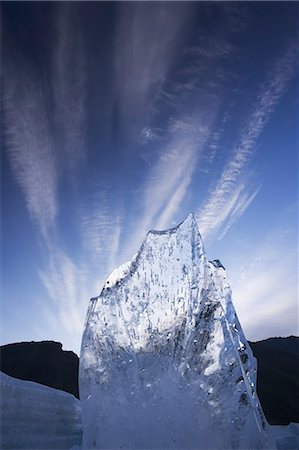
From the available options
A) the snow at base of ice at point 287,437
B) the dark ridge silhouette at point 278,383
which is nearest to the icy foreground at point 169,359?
the snow at base of ice at point 287,437

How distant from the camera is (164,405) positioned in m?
3.74

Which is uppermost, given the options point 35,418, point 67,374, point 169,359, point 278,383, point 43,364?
point 43,364

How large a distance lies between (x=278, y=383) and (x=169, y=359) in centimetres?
2482

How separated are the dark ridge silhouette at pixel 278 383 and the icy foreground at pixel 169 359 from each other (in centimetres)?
1685

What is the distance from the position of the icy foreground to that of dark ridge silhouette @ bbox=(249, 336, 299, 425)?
16.9 m

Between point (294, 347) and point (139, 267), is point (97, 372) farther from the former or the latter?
point (294, 347)

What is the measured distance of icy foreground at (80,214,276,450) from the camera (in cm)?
357

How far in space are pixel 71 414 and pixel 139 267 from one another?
2232 millimetres

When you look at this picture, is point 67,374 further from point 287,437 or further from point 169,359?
point 169,359

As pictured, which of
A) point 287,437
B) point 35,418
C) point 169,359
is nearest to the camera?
point 169,359

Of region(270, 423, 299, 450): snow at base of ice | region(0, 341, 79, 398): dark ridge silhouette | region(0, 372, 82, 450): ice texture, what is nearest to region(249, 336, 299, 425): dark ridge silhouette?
region(0, 341, 79, 398): dark ridge silhouette

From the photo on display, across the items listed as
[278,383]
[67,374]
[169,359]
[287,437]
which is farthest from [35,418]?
[278,383]

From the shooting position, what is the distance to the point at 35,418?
4332mm

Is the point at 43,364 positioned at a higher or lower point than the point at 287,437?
higher
